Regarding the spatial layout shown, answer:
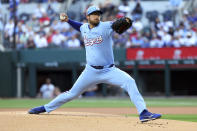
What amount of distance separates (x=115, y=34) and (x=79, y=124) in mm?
12940

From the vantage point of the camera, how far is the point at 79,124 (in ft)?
24.8

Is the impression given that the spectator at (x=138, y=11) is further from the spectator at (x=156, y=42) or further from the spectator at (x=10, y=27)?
the spectator at (x=10, y=27)

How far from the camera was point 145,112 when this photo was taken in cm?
775

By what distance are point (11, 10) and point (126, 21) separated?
47.5 ft

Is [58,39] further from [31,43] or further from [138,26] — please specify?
[138,26]

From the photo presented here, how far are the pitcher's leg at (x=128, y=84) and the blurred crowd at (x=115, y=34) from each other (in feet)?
37.0

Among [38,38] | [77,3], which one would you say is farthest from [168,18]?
[38,38]

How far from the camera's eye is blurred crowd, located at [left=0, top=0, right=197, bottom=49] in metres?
19.6

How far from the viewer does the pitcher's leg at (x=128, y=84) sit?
7.82 meters

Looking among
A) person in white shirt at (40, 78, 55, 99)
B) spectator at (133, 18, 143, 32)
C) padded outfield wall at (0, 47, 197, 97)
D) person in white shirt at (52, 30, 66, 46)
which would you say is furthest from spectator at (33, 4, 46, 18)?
spectator at (133, 18, 143, 32)

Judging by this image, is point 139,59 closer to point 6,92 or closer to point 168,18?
point 168,18

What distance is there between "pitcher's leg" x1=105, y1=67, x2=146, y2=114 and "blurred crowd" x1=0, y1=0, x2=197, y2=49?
11282 millimetres

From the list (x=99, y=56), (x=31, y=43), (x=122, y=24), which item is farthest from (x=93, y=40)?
(x=31, y=43)

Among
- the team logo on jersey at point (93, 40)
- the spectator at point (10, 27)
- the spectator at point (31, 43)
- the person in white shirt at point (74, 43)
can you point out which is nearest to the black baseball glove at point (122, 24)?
the team logo on jersey at point (93, 40)
